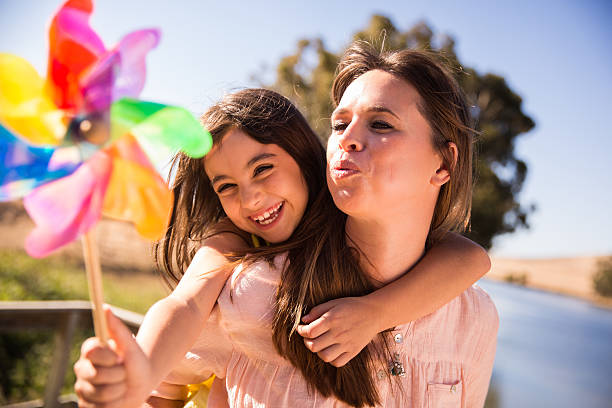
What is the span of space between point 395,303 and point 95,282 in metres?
0.71

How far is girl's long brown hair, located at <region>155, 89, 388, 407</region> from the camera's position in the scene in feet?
3.83

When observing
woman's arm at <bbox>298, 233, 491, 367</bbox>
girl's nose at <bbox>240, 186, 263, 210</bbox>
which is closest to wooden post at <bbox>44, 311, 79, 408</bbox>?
girl's nose at <bbox>240, 186, 263, 210</bbox>

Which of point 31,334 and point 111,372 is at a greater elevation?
point 111,372

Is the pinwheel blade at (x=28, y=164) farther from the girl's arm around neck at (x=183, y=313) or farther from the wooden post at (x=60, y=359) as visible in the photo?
the wooden post at (x=60, y=359)

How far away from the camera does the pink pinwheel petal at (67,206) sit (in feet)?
2.47

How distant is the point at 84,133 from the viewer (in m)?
0.82

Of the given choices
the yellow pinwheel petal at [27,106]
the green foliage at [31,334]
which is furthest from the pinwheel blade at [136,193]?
the green foliage at [31,334]

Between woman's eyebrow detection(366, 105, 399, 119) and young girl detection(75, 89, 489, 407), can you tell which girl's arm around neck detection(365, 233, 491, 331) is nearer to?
young girl detection(75, 89, 489, 407)

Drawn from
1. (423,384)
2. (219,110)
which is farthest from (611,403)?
(219,110)

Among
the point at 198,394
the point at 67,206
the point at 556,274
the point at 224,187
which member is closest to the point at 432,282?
the point at 224,187

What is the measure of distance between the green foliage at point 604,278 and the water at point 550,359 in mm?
721

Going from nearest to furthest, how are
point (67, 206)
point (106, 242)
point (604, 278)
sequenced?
point (67, 206)
point (106, 242)
point (604, 278)

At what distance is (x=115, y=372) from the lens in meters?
0.80

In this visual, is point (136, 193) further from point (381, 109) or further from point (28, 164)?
point (381, 109)
